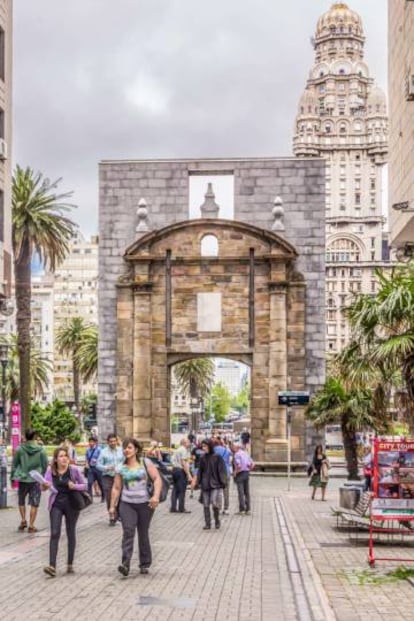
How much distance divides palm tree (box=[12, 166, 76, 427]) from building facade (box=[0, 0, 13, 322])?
15.7m

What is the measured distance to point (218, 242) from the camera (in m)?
45.1

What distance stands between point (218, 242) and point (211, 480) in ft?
78.6

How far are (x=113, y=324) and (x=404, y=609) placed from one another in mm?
34830

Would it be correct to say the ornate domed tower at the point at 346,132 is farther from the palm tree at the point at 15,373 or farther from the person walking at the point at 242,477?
the person walking at the point at 242,477

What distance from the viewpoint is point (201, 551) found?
57.7 ft

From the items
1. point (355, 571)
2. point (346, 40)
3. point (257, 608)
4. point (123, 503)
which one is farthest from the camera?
point (346, 40)

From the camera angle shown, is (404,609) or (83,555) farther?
(83,555)

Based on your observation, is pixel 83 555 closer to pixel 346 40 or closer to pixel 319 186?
pixel 319 186

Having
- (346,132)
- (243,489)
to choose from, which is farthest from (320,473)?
(346,132)

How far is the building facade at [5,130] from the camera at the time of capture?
32.5 metres

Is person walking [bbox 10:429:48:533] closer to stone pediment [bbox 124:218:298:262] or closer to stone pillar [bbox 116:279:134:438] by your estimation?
stone pillar [bbox 116:279:134:438]

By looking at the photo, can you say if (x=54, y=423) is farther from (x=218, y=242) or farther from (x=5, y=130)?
(x=5, y=130)

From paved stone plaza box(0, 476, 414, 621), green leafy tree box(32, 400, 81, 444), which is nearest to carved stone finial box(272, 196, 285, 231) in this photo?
green leafy tree box(32, 400, 81, 444)

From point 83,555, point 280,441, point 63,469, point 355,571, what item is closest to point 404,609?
point 355,571
